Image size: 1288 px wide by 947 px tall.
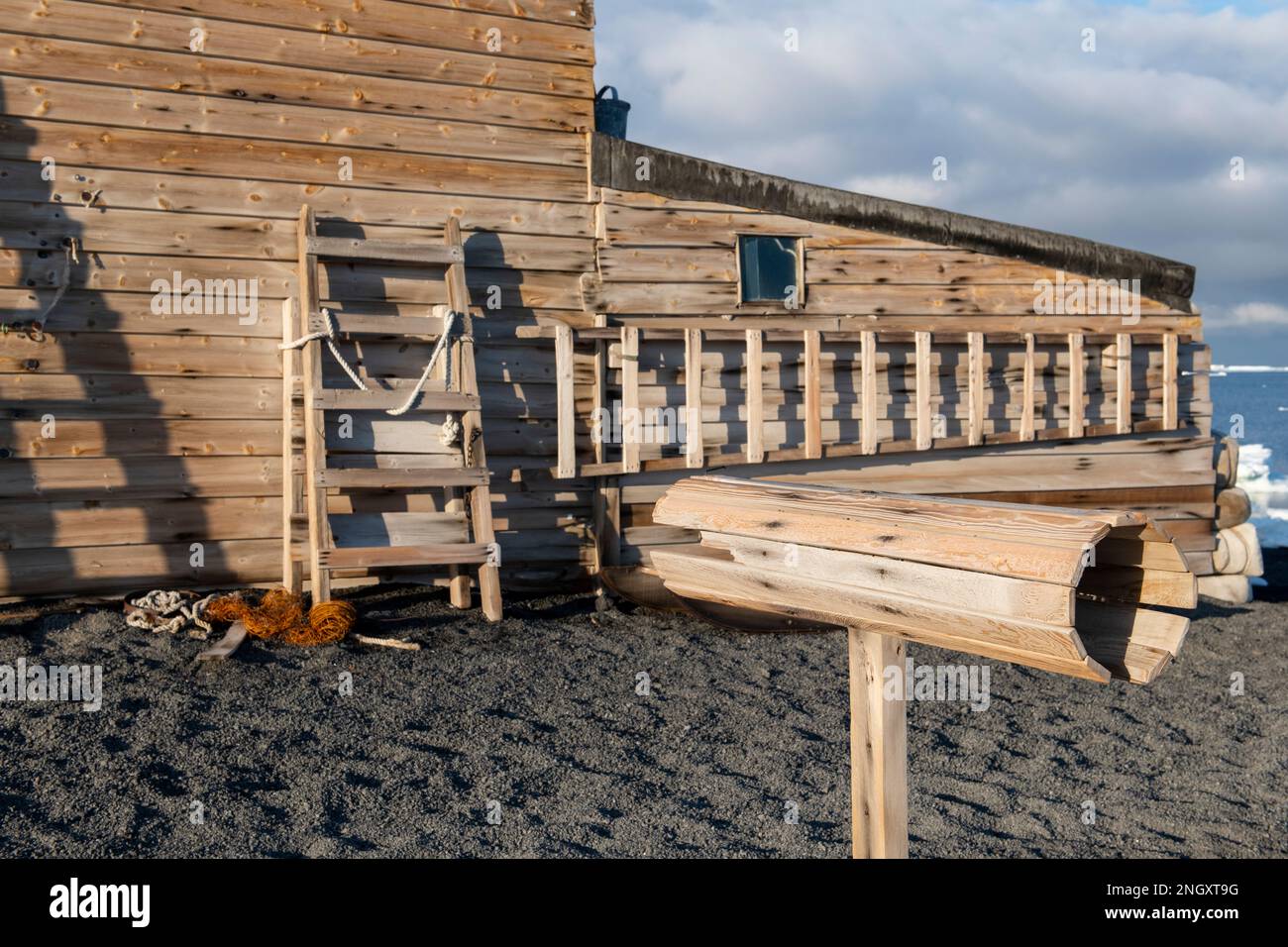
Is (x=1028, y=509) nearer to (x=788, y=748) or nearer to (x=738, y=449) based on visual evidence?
(x=788, y=748)

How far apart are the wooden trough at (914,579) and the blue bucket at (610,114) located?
723cm

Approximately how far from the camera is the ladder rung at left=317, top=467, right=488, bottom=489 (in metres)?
7.34

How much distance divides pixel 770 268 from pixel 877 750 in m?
6.95

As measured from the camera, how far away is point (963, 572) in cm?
241

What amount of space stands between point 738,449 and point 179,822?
556 cm

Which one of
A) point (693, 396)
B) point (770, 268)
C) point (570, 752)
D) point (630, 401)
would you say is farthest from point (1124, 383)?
point (570, 752)

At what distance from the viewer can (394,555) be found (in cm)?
730

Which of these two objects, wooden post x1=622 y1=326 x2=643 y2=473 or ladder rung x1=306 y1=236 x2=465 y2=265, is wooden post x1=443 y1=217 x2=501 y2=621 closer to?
ladder rung x1=306 y1=236 x2=465 y2=265

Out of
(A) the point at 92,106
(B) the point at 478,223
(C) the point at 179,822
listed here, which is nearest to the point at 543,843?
(C) the point at 179,822

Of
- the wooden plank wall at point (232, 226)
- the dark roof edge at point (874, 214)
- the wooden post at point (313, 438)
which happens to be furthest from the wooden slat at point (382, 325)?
the dark roof edge at point (874, 214)

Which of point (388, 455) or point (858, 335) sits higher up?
point (858, 335)

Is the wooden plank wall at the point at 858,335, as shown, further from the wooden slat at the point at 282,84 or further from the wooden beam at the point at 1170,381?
the wooden slat at the point at 282,84

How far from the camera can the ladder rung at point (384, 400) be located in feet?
24.4

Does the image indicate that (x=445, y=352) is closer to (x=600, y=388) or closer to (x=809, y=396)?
(x=600, y=388)
